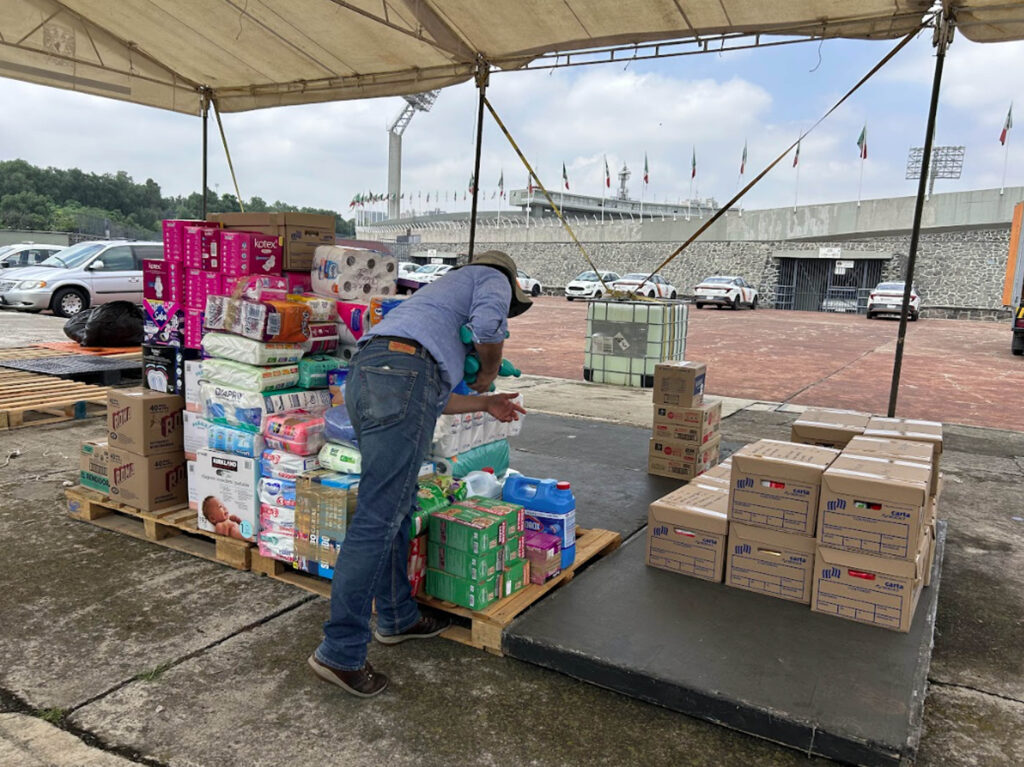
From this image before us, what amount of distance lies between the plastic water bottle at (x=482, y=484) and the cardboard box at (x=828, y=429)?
184 cm

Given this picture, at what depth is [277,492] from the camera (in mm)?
3535

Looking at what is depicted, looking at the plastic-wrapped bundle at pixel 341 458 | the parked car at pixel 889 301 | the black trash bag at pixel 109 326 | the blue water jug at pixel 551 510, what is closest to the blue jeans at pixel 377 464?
the plastic-wrapped bundle at pixel 341 458

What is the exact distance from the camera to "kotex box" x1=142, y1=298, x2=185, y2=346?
4.20m

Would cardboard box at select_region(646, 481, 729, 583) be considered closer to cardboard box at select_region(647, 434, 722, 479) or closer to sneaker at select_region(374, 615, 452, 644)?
sneaker at select_region(374, 615, 452, 644)

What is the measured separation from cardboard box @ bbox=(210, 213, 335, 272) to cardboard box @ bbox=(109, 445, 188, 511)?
1.32 meters

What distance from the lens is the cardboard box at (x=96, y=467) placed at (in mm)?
4375

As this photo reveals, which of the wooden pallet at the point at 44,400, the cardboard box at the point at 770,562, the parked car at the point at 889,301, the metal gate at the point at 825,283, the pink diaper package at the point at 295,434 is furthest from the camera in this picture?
the metal gate at the point at 825,283

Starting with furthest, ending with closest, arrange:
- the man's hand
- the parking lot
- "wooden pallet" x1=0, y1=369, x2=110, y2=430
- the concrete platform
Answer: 1. the parking lot
2. "wooden pallet" x1=0, y1=369, x2=110, y2=430
3. the man's hand
4. the concrete platform

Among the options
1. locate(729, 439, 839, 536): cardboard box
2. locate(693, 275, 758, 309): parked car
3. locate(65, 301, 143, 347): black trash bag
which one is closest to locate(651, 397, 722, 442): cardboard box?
locate(729, 439, 839, 536): cardboard box

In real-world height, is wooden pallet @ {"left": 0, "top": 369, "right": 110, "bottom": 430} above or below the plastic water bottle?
below

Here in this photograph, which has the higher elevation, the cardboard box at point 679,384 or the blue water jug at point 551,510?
the cardboard box at point 679,384

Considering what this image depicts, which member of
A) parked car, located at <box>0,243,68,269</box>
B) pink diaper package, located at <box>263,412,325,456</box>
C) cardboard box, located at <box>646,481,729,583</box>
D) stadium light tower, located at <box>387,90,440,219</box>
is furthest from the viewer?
stadium light tower, located at <box>387,90,440,219</box>

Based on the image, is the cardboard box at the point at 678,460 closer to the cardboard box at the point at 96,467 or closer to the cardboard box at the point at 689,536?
the cardboard box at the point at 689,536

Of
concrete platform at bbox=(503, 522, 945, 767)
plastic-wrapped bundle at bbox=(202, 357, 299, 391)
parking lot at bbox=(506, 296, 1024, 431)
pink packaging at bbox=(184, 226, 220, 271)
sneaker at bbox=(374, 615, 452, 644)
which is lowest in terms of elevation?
sneaker at bbox=(374, 615, 452, 644)
